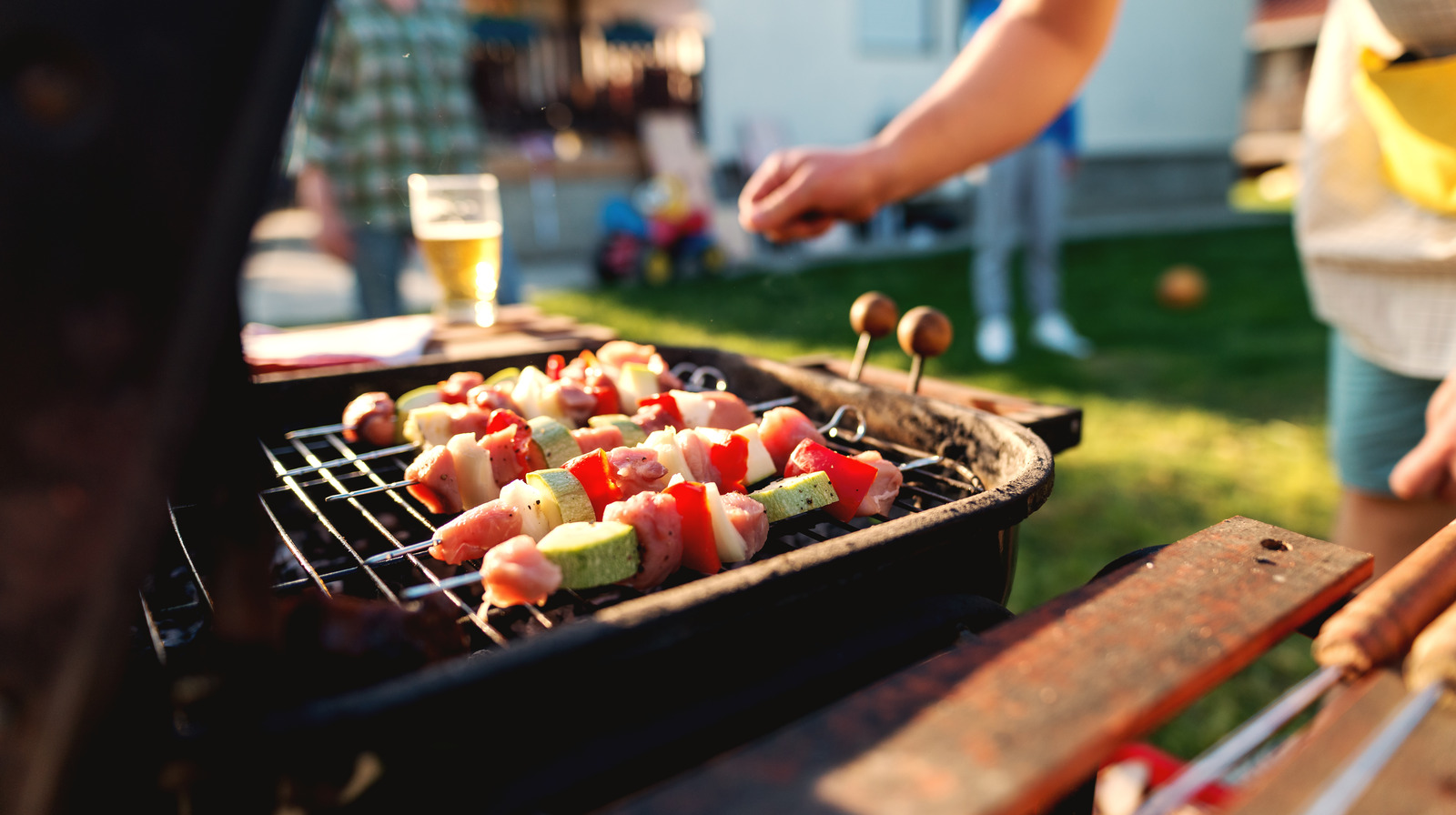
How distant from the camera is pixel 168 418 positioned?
46 cm

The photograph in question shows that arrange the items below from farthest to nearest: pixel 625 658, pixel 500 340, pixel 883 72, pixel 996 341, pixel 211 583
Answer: pixel 883 72 → pixel 996 341 → pixel 500 340 → pixel 625 658 → pixel 211 583

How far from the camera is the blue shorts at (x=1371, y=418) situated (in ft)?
6.31

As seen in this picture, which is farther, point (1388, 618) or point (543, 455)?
point (543, 455)

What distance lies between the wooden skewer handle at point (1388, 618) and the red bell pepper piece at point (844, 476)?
1.76 ft

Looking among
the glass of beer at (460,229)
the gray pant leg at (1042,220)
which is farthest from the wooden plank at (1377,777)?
the gray pant leg at (1042,220)

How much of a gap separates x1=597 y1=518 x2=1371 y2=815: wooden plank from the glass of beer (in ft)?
6.26

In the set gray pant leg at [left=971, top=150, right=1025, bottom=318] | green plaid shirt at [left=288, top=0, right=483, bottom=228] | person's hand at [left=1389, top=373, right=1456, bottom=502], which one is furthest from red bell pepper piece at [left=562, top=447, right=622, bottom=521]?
gray pant leg at [left=971, top=150, right=1025, bottom=318]

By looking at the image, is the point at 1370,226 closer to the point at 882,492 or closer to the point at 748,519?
the point at 882,492

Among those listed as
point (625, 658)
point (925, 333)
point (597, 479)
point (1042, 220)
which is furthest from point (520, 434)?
point (1042, 220)

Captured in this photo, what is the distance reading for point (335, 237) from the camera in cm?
389

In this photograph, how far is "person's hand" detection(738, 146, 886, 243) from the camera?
1.59m

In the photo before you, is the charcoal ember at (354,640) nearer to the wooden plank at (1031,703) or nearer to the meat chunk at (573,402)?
the wooden plank at (1031,703)

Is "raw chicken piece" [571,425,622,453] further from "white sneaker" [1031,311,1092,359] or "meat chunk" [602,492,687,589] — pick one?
"white sneaker" [1031,311,1092,359]

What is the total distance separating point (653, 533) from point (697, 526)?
7 centimetres
